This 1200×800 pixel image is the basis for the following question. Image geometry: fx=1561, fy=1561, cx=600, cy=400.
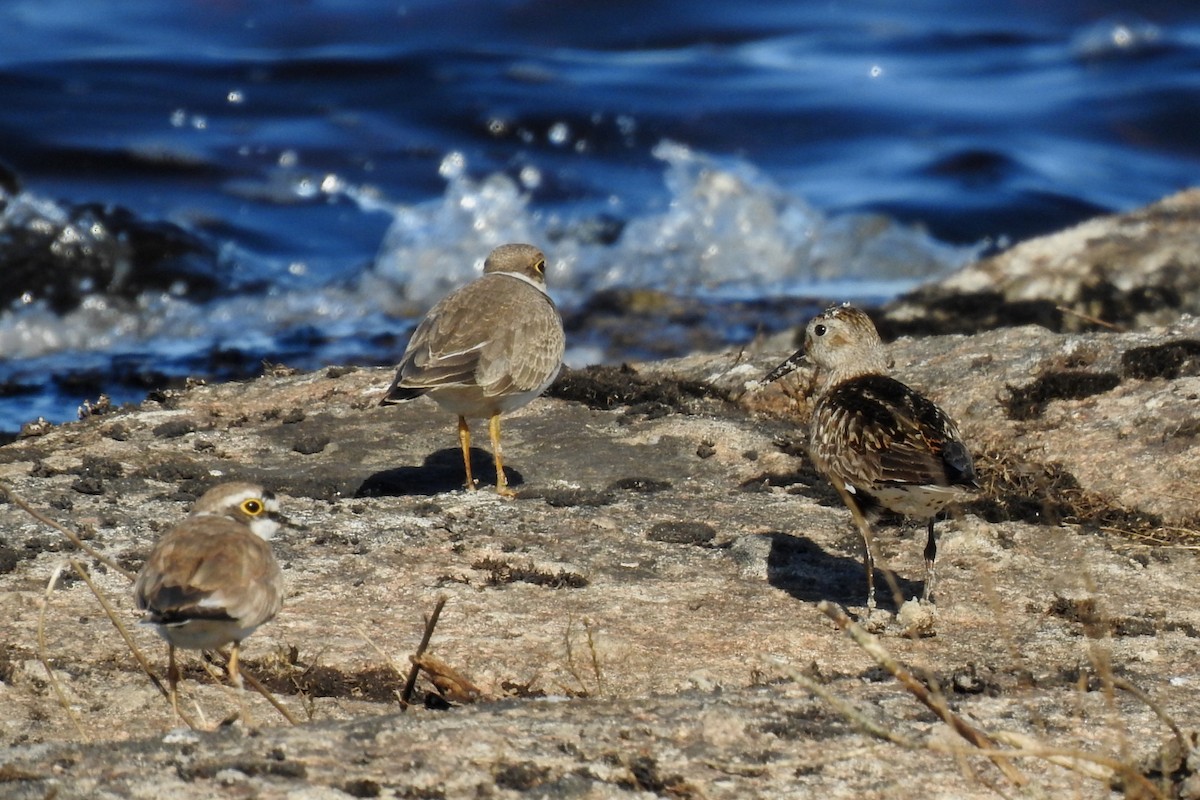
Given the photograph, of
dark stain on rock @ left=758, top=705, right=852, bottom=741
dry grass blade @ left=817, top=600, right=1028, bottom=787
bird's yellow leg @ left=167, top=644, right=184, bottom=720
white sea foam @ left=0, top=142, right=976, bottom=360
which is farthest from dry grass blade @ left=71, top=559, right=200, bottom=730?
white sea foam @ left=0, top=142, right=976, bottom=360

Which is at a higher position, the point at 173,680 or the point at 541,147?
the point at 541,147

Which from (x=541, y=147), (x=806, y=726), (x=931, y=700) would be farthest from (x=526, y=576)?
(x=541, y=147)

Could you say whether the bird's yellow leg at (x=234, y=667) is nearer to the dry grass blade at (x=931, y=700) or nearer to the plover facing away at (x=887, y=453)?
the dry grass blade at (x=931, y=700)

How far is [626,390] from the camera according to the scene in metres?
9.30

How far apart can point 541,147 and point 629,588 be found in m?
19.2

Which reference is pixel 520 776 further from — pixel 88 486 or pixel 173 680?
pixel 88 486

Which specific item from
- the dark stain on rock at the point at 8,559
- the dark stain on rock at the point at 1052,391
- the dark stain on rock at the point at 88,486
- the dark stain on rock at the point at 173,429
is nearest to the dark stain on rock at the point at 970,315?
the dark stain on rock at the point at 1052,391

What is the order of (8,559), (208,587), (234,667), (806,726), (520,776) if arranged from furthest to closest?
(8,559) < (234,667) < (208,587) < (806,726) < (520,776)

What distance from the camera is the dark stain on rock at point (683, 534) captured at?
7340 mm

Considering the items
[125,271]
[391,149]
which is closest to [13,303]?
[125,271]

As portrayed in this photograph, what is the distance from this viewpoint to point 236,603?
521cm

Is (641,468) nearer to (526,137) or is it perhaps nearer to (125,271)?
(125,271)

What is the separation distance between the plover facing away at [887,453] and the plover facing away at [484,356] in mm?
1583

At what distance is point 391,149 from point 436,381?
57.3ft
